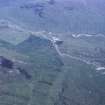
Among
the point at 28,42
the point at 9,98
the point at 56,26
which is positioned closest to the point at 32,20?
the point at 56,26

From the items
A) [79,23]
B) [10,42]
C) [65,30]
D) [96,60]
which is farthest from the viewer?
[79,23]

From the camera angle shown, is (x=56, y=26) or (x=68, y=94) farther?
(x=56, y=26)

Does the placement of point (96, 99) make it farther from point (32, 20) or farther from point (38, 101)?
point (32, 20)

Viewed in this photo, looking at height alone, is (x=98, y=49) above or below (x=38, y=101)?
below

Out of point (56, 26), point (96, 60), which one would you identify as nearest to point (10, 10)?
point (56, 26)

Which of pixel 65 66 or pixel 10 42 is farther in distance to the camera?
pixel 10 42

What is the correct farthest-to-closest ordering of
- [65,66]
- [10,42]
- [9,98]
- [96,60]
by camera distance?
[10,42] → [96,60] → [65,66] → [9,98]

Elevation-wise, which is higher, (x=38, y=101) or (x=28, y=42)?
(x=38, y=101)

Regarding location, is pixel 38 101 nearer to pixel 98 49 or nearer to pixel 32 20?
pixel 98 49

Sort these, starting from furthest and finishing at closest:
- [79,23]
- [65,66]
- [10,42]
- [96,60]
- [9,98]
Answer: [79,23] → [10,42] → [96,60] → [65,66] → [9,98]
